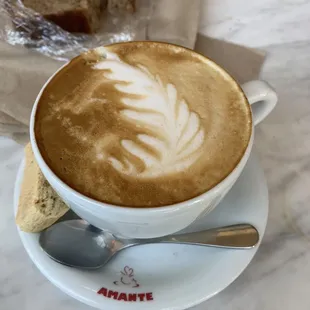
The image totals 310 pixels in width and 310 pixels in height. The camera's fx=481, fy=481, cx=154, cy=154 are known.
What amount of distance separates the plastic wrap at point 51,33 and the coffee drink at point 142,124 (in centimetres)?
36

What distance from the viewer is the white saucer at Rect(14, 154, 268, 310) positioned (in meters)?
0.55

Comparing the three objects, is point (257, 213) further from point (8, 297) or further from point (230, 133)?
point (8, 297)

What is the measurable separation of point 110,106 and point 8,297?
271 millimetres

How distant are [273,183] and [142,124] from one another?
0.84ft

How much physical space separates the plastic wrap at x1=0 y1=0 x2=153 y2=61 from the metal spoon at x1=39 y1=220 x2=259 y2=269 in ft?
1.44

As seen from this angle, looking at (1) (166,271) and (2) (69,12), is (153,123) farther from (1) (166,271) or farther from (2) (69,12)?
(2) (69,12)

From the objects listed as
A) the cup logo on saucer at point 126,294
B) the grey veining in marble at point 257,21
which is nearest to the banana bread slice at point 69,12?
the grey veining in marble at point 257,21

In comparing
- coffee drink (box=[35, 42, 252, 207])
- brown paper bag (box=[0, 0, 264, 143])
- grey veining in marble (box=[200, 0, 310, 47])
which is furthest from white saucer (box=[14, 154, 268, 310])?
grey veining in marble (box=[200, 0, 310, 47])

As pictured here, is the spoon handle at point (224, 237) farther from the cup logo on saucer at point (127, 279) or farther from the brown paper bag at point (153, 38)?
the brown paper bag at point (153, 38)

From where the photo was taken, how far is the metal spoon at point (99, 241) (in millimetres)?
583

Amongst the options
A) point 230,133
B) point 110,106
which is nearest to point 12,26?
point 110,106

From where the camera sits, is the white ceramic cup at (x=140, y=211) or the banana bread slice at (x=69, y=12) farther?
the banana bread slice at (x=69, y=12)

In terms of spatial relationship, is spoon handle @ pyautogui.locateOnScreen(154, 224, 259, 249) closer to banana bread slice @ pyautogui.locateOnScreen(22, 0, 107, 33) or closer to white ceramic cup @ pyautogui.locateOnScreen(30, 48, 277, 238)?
white ceramic cup @ pyautogui.locateOnScreen(30, 48, 277, 238)

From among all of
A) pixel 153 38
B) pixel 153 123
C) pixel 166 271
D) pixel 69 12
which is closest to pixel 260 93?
pixel 153 123
